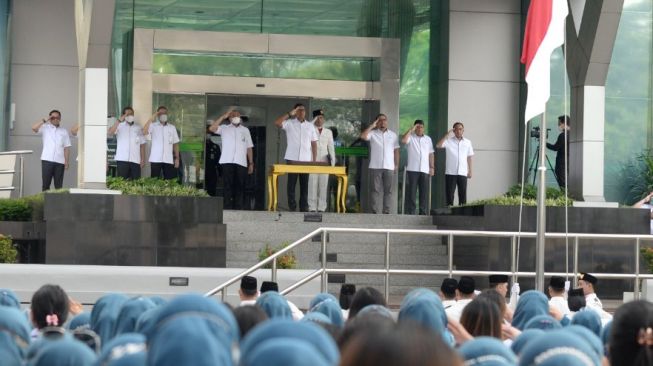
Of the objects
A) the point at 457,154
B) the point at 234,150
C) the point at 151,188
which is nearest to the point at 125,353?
the point at 151,188

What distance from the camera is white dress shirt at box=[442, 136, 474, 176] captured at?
28141 mm

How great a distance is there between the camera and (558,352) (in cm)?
527

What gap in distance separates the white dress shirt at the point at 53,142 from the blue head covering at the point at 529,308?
57.3ft

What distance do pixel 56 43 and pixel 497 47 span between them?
9296 mm

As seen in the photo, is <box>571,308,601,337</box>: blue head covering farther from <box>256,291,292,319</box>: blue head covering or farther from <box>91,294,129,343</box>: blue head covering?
<box>91,294,129,343</box>: blue head covering

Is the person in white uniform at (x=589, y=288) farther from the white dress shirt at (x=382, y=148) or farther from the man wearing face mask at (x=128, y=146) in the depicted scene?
the man wearing face mask at (x=128, y=146)

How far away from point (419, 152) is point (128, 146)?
5678mm

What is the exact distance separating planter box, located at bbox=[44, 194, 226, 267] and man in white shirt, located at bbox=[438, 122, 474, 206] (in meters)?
7.11

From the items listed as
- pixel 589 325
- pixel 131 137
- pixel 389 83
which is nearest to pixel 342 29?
pixel 389 83

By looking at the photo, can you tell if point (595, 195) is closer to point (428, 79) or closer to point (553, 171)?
point (553, 171)

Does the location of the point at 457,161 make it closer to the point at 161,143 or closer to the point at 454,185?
the point at 454,185

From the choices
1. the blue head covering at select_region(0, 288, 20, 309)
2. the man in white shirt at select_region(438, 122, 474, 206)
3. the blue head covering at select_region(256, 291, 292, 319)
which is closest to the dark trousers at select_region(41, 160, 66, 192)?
the man in white shirt at select_region(438, 122, 474, 206)

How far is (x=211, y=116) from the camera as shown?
1216 inches

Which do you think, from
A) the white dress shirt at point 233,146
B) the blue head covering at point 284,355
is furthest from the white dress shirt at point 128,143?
the blue head covering at point 284,355
